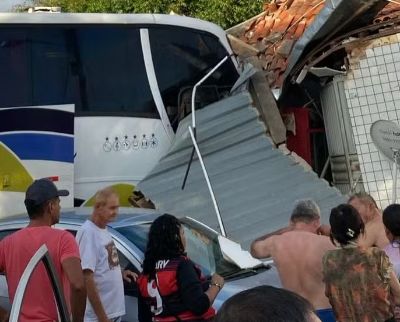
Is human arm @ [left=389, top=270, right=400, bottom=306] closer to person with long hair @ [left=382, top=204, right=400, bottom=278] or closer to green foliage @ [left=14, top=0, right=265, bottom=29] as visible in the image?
person with long hair @ [left=382, top=204, right=400, bottom=278]

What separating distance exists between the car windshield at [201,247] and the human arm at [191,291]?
1.20m

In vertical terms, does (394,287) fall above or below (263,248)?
below

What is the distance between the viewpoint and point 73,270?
4.63 m

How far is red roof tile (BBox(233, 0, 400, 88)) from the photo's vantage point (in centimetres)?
1242

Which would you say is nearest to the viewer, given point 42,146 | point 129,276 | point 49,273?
point 49,273

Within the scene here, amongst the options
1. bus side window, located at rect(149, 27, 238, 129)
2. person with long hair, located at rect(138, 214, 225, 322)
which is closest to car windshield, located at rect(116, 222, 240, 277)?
person with long hair, located at rect(138, 214, 225, 322)

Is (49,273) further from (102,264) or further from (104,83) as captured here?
(104,83)

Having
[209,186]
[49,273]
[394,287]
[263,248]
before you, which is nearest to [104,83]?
[209,186]

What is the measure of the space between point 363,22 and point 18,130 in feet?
14.7

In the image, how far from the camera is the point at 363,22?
10.6 m

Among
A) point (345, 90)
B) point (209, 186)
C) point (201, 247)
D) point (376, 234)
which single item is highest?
point (345, 90)

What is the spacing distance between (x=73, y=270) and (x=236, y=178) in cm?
577

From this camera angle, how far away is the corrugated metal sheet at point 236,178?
9.75m

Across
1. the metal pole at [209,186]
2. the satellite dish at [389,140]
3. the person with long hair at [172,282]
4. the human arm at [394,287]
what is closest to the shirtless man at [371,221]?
the human arm at [394,287]
